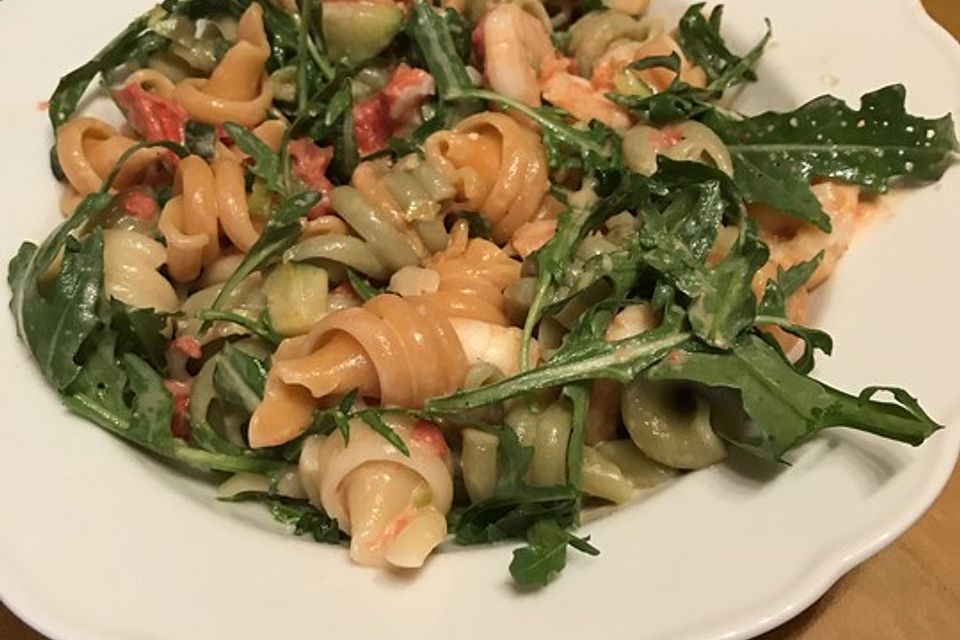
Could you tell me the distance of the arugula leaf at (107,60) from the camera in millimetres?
2451

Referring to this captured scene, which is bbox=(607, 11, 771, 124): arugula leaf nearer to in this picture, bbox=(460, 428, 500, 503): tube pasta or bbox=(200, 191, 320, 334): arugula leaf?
bbox=(200, 191, 320, 334): arugula leaf

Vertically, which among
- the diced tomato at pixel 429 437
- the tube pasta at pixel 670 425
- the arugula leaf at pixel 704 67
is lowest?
the diced tomato at pixel 429 437

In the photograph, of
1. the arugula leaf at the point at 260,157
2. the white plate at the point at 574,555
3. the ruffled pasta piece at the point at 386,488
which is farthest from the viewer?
the arugula leaf at the point at 260,157

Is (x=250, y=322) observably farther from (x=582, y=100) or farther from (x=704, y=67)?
(x=704, y=67)

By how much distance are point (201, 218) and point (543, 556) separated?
0.93m

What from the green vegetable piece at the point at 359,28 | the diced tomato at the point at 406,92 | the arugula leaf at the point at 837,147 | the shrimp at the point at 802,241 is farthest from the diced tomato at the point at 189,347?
the arugula leaf at the point at 837,147

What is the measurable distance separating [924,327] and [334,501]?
951 mm

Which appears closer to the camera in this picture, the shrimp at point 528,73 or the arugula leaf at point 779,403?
the arugula leaf at point 779,403

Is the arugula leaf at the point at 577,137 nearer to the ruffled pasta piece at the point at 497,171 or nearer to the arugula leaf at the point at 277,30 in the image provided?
the ruffled pasta piece at the point at 497,171

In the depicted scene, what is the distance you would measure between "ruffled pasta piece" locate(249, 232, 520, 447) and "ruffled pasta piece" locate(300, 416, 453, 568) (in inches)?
2.5

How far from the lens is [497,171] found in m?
2.17

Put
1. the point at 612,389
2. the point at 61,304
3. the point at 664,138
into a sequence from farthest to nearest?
1. the point at 664,138
2. the point at 61,304
3. the point at 612,389

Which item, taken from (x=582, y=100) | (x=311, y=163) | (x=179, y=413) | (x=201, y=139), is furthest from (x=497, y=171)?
(x=179, y=413)

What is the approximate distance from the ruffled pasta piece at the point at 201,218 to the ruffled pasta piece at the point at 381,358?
313 mm
